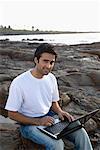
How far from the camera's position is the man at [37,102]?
3332 mm

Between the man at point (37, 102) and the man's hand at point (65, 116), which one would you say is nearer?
the man at point (37, 102)

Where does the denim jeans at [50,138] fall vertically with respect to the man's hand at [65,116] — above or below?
below

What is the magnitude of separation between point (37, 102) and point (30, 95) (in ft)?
0.34

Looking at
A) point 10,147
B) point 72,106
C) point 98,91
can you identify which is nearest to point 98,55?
point 98,91

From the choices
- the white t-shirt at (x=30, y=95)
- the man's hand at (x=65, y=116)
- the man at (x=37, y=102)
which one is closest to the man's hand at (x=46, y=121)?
the man at (x=37, y=102)

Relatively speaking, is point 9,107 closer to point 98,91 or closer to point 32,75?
point 32,75

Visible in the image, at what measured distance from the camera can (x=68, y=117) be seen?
359cm

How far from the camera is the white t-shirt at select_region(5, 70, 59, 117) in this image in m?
3.35

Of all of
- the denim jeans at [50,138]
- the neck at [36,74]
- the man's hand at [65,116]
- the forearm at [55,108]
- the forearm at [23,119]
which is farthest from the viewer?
the forearm at [55,108]

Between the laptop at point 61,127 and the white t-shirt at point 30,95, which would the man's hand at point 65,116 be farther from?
the white t-shirt at point 30,95

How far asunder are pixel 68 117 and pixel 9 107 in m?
0.64

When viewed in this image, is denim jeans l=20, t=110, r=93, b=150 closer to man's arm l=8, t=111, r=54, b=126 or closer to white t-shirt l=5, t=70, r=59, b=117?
man's arm l=8, t=111, r=54, b=126

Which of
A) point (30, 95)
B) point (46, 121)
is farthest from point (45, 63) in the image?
point (46, 121)

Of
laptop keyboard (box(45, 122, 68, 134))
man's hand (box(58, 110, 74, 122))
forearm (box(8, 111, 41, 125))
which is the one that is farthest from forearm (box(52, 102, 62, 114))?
forearm (box(8, 111, 41, 125))
